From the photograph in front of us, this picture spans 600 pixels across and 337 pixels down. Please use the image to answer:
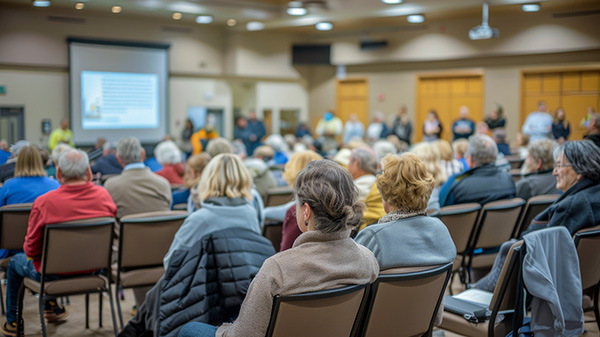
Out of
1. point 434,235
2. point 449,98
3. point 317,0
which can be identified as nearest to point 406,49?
point 449,98

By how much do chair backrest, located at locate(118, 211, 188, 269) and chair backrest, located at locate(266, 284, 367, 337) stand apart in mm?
2018

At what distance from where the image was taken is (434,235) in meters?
2.61

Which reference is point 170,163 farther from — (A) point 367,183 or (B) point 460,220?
(B) point 460,220

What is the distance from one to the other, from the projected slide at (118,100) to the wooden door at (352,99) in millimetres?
5755

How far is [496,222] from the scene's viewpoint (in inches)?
175

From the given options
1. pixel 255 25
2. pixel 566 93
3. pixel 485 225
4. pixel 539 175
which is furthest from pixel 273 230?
pixel 566 93

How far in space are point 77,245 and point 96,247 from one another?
0.42 feet

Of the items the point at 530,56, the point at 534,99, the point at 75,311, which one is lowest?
the point at 75,311

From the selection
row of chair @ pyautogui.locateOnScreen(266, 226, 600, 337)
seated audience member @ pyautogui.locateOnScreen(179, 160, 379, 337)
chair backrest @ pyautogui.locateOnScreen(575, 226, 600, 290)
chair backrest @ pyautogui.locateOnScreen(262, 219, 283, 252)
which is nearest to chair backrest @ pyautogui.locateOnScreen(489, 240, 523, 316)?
→ row of chair @ pyautogui.locateOnScreen(266, 226, 600, 337)

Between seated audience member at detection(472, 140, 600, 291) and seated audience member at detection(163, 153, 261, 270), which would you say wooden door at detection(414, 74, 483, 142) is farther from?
seated audience member at detection(163, 153, 261, 270)

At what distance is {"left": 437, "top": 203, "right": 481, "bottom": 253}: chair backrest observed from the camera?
4.08 metres

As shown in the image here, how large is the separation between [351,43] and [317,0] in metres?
4.80

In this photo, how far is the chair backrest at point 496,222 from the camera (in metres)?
4.36

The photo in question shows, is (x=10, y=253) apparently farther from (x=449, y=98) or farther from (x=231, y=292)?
(x=449, y=98)
